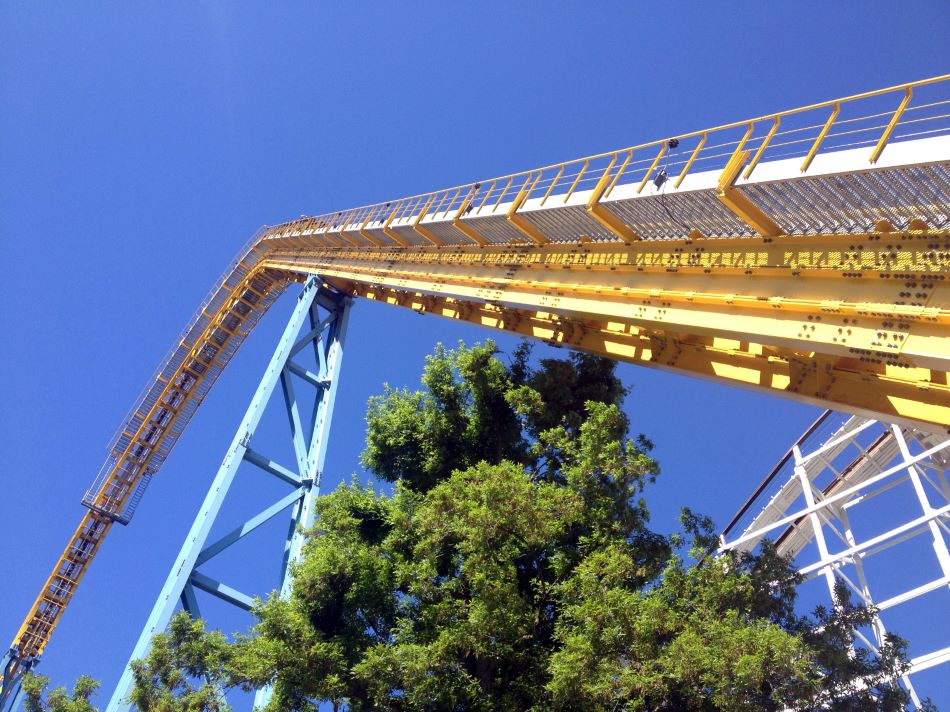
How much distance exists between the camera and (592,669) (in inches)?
301

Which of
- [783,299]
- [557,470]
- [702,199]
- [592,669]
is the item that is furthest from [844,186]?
[557,470]

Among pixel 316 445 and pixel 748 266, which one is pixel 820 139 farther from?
pixel 316 445

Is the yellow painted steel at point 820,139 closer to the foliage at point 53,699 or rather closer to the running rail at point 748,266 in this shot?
the running rail at point 748,266

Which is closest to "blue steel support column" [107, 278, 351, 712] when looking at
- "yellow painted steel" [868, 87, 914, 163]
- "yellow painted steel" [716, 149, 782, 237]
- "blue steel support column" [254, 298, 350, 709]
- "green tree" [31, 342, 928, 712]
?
"blue steel support column" [254, 298, 350, 709]

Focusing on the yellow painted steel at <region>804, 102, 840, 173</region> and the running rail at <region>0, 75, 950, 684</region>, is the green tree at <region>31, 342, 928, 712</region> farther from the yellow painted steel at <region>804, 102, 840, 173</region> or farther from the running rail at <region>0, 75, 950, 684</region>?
the yellow painted steel at <region>804, 102, 840, 173</region>

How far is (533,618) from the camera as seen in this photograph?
362 inches

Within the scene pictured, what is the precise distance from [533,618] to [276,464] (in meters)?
7.09

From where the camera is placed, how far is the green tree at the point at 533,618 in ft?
24.8

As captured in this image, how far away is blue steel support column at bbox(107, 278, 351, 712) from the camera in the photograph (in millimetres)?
12008

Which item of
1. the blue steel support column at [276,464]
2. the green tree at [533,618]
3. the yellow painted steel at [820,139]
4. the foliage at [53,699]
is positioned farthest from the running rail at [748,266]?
the foliage at [53,699]

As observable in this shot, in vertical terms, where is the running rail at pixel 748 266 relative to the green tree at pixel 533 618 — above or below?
above

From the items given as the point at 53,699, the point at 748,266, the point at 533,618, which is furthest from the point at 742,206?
the point at 53,699

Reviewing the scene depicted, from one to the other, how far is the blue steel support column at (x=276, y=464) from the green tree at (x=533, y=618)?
7.65 feet

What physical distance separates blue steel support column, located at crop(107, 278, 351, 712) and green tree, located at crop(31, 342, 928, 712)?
233cm
